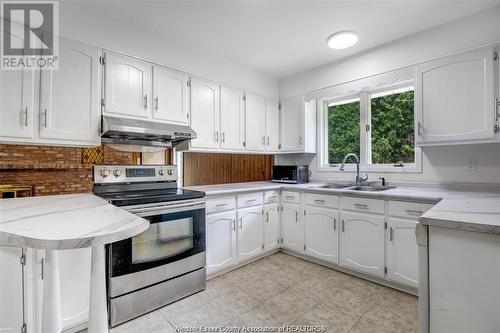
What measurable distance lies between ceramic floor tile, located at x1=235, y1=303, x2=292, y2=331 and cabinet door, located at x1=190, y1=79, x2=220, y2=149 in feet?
5.30

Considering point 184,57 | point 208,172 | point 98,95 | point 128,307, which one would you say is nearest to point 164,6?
point 184,57

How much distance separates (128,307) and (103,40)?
2.12m

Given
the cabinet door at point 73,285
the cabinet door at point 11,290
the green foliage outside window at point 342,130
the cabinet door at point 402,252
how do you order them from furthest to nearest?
the green foliage outside window at point 342,130, the cabinet door at point 402,252, the cabinet door at point 73,285, the cabinet door at point 11,290

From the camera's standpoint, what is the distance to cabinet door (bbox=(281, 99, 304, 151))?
3.32 metres

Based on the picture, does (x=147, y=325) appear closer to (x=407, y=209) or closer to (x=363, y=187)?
(x=407, y=209)

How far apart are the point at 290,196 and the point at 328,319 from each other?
1.40 meters

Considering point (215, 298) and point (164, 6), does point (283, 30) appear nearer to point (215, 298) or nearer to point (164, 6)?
point (164, 6)

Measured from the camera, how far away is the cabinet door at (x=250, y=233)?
103 inches

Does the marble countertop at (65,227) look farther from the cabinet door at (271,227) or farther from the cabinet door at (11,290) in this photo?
the cabinet door at (271,227)

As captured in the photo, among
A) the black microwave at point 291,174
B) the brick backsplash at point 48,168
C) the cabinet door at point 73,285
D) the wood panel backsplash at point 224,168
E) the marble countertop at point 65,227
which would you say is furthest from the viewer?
the black microwave at point 291,174

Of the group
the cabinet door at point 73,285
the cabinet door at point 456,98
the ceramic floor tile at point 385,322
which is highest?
the cabinet door at point 456,98

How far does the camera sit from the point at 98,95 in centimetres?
199

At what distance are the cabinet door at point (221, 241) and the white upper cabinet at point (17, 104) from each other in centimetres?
155

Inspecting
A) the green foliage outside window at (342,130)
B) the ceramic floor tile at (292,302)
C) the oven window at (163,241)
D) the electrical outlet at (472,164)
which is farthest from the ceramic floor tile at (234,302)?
the electrical outlet at (472,164)
